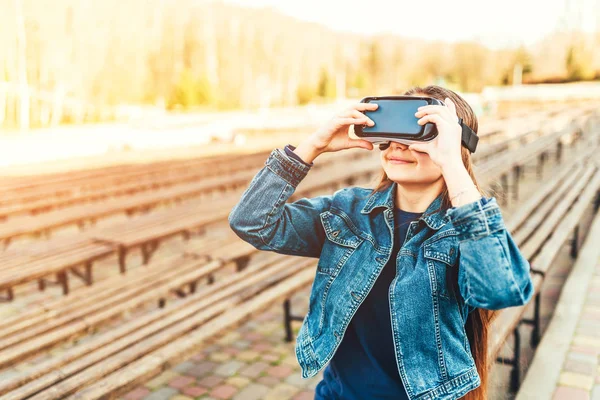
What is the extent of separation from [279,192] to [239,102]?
42831 mm

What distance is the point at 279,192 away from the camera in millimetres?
1562

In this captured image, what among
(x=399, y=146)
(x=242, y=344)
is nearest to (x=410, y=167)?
(x=399, y=146)

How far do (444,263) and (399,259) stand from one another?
0.11m

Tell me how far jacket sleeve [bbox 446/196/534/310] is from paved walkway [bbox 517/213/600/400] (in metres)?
1.97

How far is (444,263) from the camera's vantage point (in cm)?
137

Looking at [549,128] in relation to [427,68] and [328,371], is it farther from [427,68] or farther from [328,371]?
[427,68]

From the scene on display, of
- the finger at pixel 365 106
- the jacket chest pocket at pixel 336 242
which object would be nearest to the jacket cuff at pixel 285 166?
the jacket chest pocket at pixel 336 242

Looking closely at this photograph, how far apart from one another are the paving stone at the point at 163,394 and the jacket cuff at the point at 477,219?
2540 mm

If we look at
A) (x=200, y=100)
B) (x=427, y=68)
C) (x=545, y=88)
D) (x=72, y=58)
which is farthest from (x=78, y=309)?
(x=427, y=68)

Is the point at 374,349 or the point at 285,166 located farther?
the point at 285,166

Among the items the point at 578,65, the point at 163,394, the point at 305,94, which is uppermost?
the point at 578,65

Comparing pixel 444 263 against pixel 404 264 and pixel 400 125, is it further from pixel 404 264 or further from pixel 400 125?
pixel 400 125

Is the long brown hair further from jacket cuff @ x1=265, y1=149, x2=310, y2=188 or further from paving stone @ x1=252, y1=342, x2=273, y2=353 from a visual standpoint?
paving stone @ x1=252, y1=342, x2=273, y2=353

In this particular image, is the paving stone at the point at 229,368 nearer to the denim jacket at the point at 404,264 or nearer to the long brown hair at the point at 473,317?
the denim jacket at the point at 404,264
